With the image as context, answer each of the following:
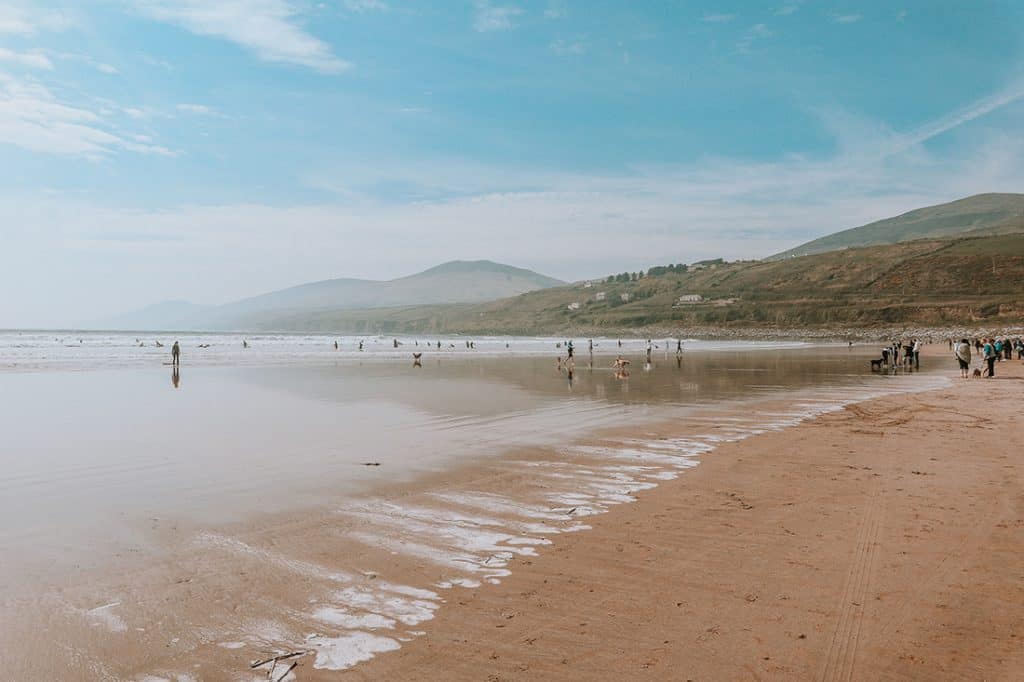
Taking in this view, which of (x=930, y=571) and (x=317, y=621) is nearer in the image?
(x=317, y=621)

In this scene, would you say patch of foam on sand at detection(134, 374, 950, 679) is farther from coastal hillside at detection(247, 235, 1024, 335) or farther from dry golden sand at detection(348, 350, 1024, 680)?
coastal hillside at detection(247, 235, 1024, 335)

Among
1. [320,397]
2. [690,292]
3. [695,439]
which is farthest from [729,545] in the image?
A: [690,292]

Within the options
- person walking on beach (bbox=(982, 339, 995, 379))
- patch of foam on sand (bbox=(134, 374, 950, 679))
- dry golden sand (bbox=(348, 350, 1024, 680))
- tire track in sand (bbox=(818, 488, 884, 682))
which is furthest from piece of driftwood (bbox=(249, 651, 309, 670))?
person walking on beach (bbox=(982, 339, 995, 379))

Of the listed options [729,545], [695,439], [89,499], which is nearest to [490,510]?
[729,545]

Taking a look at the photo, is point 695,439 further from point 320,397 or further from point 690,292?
point 690,292

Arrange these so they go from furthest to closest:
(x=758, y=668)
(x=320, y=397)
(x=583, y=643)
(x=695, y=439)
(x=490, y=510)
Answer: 1. (x=320, y=397)
2. (x=695, y=439)
3. (x=490, y=510)
4. (x=583, y=643)
5. (x=758, y=668)

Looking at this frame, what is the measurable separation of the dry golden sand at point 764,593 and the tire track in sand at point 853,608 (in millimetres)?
17

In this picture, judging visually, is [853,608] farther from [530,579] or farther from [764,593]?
[530,579]

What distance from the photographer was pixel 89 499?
941 cm

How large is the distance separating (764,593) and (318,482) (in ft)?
23.0

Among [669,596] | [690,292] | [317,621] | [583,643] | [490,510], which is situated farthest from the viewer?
[690,292]

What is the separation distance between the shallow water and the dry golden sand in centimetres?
56

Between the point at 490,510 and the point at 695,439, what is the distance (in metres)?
7.27

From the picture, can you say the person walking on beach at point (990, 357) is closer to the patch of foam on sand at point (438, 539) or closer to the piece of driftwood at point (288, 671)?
the patch of foam on sand at point (438, 539)
